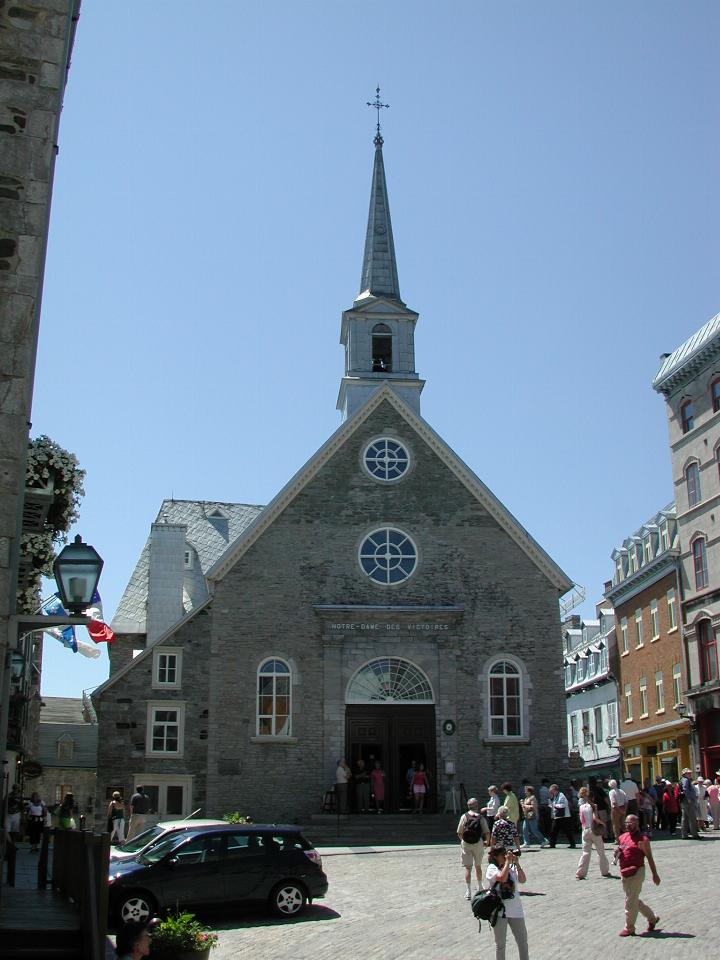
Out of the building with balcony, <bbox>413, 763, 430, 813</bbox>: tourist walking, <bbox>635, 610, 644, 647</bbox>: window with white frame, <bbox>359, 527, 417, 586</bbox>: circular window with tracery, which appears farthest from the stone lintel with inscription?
the building with balcony

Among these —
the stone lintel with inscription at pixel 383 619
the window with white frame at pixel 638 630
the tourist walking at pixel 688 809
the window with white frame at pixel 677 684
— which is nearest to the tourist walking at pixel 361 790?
the stone lintel with inscription at pixel 383 619

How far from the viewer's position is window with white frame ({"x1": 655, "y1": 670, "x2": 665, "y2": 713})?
4331 centimetres

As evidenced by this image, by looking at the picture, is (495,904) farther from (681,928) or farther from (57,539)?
(57,539)

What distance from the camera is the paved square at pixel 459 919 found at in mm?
14220

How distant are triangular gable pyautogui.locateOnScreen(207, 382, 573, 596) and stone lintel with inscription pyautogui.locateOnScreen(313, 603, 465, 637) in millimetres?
2912

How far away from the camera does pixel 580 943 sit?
14.4 m

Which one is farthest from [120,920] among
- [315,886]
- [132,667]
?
[132,667]

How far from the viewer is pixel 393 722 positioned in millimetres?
33750

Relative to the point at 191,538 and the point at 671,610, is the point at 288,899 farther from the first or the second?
the point at 191,538

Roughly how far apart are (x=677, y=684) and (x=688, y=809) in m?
15.0

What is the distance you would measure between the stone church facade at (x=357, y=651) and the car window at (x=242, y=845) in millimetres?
14788

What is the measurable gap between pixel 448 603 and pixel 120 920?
63.7 ft

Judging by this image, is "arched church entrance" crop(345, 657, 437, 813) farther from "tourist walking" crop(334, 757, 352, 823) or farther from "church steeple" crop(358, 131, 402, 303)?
"church steeple" crop(358, 131, 402, 303)

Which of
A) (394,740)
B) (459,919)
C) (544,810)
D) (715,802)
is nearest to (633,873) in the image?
(459,919)
